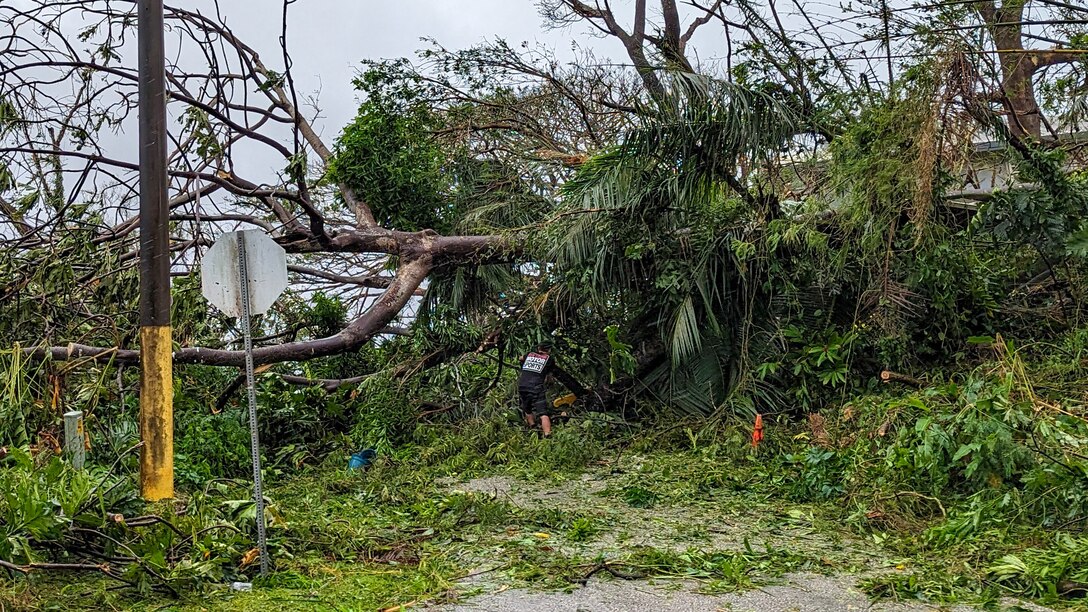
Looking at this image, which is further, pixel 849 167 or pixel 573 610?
pixel 849 167

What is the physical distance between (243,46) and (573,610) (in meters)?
10.2

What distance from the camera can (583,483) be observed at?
31.2ft

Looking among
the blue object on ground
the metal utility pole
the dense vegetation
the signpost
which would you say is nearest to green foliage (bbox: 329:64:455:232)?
the dense vegetation

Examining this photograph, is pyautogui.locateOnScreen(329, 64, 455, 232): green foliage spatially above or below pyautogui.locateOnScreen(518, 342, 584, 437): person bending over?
above

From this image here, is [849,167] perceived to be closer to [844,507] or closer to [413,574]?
[844,507]

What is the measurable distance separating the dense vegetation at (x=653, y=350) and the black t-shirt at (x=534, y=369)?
37cm

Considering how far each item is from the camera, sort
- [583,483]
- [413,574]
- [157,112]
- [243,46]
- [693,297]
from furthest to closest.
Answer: [243,46]
[693,297]
[583,483]
[157,112]
[413,574]

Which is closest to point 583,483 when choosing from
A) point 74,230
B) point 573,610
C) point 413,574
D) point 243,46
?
point 413,574

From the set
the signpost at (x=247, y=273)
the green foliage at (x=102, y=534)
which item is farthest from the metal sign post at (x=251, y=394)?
the green foliage at (x=102, y=534)

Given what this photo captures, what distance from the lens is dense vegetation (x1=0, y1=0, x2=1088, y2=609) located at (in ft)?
21.6

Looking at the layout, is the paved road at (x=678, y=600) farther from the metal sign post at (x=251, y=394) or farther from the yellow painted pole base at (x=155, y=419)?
the yellow painted pole base at (x=155, y=419)

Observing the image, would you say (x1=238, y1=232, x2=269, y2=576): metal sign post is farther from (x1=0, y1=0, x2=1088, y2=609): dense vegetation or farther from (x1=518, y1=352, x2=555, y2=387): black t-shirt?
(x1=518, y1=352, x2=555, y2=387): black t-shirt

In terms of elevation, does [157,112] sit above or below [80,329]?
above

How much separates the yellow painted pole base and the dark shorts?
4716 mm
